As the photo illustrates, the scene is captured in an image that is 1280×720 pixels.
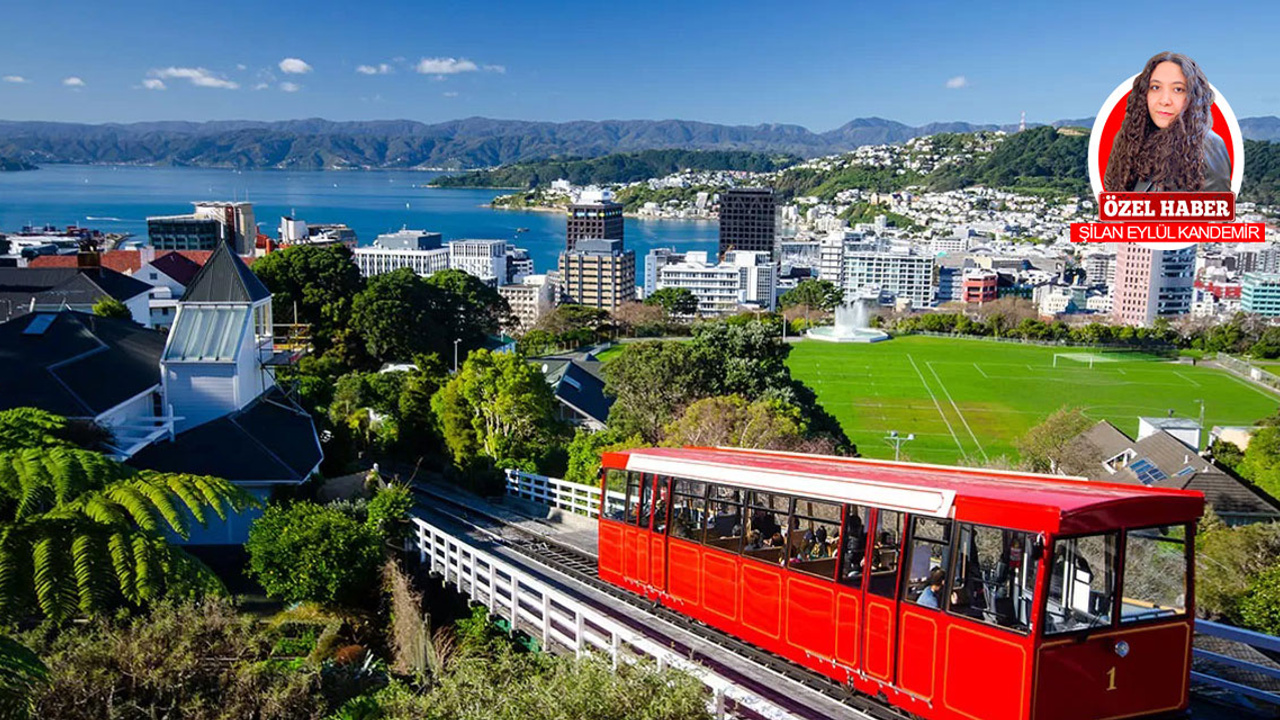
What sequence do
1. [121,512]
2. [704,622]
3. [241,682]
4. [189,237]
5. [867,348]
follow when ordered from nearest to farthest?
Result: [121,512] → [241,682] → [704,622] → [867,348] → [189,237]

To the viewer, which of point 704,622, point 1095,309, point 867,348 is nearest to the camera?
point 704,622

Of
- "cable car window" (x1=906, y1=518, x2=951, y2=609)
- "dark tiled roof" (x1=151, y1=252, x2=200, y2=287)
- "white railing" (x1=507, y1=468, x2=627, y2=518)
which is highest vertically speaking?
"cable car window" (x1=906, y1=518, x2=951, y2=609)

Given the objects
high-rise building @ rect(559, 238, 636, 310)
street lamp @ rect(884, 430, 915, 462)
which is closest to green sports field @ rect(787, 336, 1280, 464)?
street lamp @ rect(884, 430, 915, 462)

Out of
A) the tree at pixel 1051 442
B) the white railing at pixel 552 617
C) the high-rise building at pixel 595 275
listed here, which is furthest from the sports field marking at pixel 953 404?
the high-rise building at pixel 595 275

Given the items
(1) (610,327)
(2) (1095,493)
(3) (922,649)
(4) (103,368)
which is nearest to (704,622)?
(3) (922,649)

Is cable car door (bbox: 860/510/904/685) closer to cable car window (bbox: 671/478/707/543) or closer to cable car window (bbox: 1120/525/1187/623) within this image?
cable car window (bbox: 1120/525/1187/623)

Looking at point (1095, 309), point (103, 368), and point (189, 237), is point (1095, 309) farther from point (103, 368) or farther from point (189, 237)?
point (103, 368)
